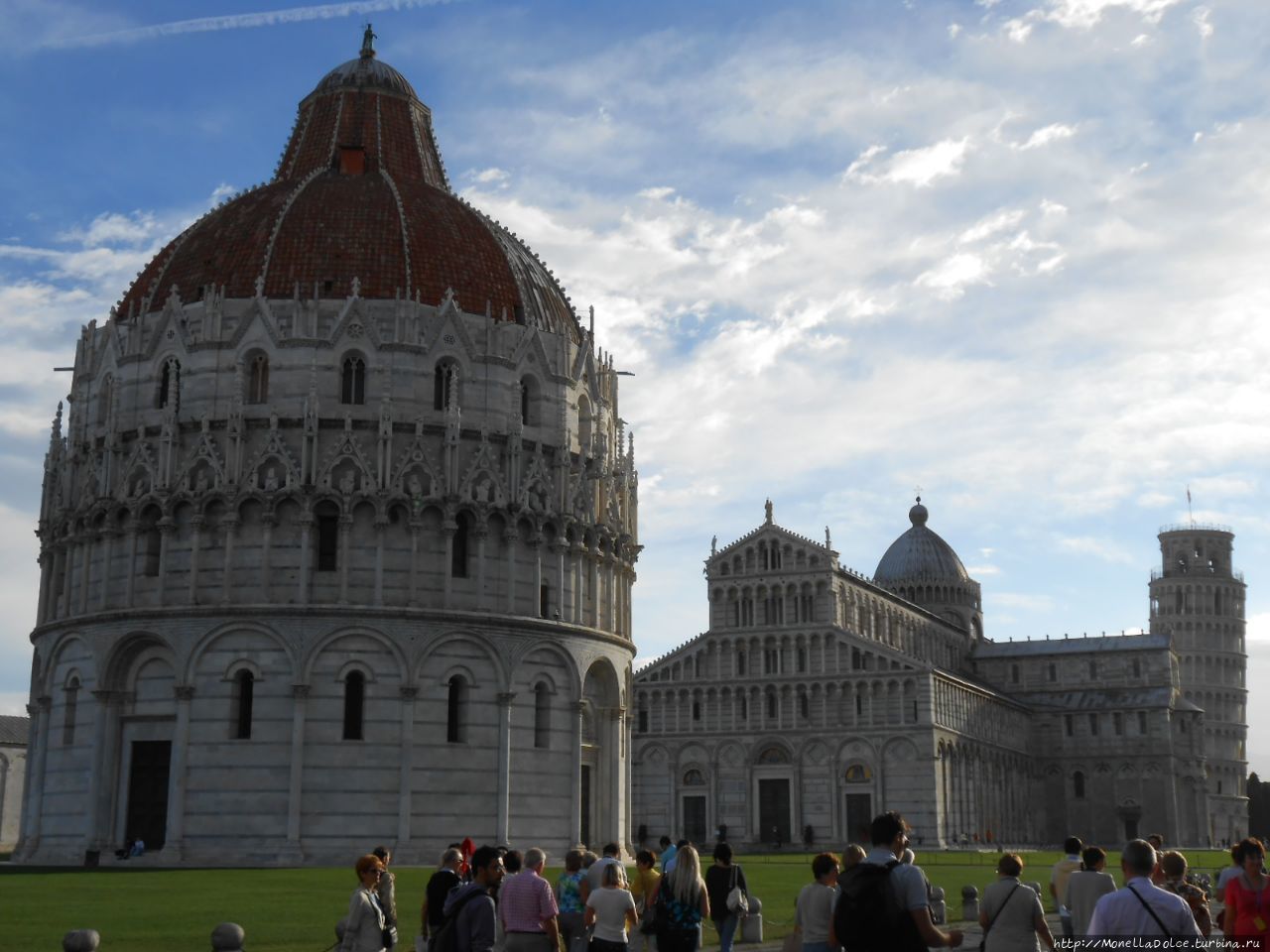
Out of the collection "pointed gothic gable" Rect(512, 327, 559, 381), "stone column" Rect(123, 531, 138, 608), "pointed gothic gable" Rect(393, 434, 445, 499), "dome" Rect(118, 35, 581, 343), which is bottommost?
"stone column" Rect(123, 531, 138, 608)

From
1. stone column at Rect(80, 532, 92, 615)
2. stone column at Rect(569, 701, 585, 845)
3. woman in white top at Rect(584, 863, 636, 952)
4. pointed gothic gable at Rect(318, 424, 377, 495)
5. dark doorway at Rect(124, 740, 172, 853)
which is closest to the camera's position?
woman in white top at Rect(584, 863, 636, 952)

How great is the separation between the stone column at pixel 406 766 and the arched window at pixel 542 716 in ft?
15.5

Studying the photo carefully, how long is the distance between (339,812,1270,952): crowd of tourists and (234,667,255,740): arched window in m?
31.7

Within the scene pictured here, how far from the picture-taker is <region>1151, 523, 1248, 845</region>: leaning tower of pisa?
150m

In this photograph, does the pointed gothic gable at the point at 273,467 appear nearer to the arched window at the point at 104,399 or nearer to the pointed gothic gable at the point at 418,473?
the pointed gothic gable at the point at 418,473

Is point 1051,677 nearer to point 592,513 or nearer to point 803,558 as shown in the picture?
point 803,558

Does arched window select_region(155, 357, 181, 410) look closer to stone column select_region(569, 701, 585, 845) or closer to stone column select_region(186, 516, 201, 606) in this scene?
stone column select_region(186, 516, 201, 606)

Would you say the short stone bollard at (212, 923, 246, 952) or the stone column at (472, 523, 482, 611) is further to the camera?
the stone column at (472, 523, 482, 611)

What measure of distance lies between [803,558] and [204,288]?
59607 mm

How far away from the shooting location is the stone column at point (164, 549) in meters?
49.8

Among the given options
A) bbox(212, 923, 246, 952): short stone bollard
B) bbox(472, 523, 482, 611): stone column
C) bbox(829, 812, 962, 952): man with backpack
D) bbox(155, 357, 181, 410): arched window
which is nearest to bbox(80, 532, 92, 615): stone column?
bbox(155, 357, 181, 410): arched window

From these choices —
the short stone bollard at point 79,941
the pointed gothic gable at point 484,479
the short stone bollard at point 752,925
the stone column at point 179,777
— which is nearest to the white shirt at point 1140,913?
the short stone bollard at point 79,941

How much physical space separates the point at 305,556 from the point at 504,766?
9.46 meters

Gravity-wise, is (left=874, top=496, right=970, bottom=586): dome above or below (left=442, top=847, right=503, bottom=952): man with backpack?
above
